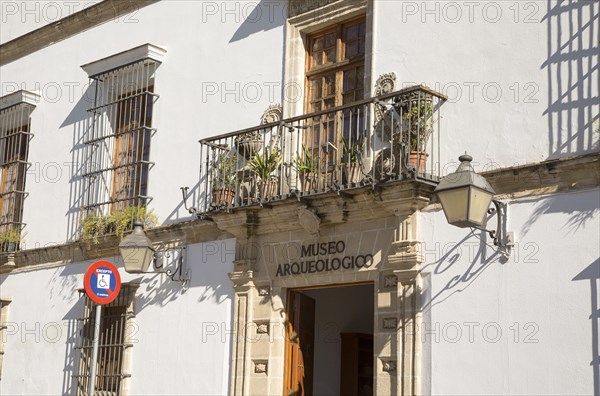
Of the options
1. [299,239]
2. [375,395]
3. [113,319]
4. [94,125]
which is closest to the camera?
Answer: [375,395]

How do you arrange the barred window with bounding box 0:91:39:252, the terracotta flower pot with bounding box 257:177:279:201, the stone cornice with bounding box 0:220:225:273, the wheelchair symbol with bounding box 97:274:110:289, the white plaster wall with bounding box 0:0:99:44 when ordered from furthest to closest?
the white plaster wall with bounding box 0:0:99:44, the barred window with bounding box 0:91:39:252, the stone cornice with bounding box 0:220:225:273, the terracotta flower pot with bounding box 257:177:279:201, the wheelchair symbol with bounding box 97:274:110:289

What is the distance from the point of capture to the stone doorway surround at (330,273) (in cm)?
930

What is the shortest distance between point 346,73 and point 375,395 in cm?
338

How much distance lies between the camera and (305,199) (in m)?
9.97

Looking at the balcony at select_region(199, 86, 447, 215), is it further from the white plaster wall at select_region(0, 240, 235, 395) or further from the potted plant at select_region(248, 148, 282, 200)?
the white plaster wall at select_region(0, 240, 235, 395)

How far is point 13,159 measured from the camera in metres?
14.8

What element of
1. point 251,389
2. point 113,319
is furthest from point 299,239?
point 113,319

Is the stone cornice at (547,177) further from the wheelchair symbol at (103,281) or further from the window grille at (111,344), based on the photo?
the window grille at (111,344)

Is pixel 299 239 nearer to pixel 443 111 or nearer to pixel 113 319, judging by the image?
pixel 443 111

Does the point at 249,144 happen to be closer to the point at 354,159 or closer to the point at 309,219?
the point at 309,219

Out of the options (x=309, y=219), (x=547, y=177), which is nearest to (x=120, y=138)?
(x=309, y=219)

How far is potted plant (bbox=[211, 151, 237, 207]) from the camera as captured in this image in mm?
10812

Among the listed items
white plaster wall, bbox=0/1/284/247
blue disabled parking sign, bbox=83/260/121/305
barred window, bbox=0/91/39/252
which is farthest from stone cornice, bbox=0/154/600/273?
barred window, bbox=0/91/39/252

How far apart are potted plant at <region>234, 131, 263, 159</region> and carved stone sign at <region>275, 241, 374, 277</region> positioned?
122 centimetres
